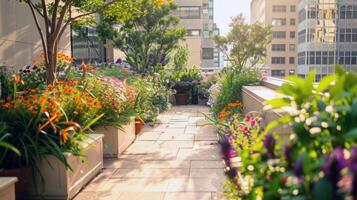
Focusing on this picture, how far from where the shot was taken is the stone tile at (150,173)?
4.77 m

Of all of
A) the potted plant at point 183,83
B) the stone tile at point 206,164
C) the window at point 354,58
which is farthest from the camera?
the window at point 354,58

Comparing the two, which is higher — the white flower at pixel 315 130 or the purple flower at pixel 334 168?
the white flower at pixel 315 130

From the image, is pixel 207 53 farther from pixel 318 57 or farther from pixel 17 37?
pixel 17 37

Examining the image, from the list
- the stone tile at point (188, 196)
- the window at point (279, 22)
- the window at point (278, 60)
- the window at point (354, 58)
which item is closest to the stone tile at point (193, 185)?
the stone tile at point (188, 196)

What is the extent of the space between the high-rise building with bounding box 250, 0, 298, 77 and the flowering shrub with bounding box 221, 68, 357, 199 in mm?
77526

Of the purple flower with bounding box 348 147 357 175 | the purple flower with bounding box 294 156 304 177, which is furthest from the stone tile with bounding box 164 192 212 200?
the purple flower with bounding box 348 147 357 175

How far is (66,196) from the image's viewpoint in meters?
3.83

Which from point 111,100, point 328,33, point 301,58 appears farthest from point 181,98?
point 301,58

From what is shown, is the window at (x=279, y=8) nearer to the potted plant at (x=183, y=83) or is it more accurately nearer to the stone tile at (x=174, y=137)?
the potted plant at (x=183, y=83)

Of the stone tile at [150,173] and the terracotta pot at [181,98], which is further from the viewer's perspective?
the terracotta pot at [181,98]

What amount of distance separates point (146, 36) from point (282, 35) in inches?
2735

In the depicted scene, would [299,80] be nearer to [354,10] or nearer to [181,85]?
[181,85]

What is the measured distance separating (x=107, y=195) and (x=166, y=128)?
440cm

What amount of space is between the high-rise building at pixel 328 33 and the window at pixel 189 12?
867 inches
